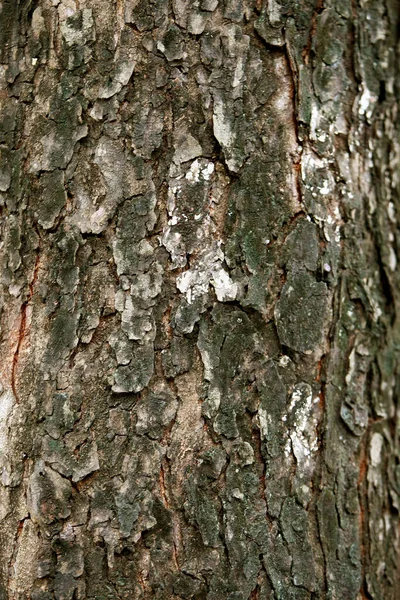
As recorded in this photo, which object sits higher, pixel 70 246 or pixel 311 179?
pixel 311 179

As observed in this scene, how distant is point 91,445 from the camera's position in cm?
132

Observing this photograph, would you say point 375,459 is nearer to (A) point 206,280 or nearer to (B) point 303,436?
(B) point 303,436

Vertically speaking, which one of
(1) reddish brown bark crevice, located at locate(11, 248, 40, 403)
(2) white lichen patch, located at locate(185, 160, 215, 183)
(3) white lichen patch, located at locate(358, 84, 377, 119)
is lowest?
(1) reddish brown bark crevice, located at locate(11, 248, 40, 403)

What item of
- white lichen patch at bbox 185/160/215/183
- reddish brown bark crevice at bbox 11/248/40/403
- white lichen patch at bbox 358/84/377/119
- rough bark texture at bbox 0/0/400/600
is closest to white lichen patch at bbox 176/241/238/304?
rough bark texture at bbox 0/0/400/600

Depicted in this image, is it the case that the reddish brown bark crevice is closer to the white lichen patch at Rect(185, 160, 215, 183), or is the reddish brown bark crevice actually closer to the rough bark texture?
the rough bark texture

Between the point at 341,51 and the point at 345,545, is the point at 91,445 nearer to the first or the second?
the point at 345,545

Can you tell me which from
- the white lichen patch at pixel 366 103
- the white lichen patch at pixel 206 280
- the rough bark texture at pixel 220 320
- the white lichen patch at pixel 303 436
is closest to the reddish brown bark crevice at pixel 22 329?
the rough bark texture at pixel 220 320

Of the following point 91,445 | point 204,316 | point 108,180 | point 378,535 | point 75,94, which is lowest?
point 378,535

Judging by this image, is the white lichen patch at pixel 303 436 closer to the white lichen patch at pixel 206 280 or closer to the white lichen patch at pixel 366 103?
the white lichen patch at pixel 206 280

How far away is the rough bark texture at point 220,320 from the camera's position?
1313mm

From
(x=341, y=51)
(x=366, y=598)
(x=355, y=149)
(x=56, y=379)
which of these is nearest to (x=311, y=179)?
(x=355, y=149)

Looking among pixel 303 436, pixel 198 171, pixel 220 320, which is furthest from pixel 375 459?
pixel 198 171

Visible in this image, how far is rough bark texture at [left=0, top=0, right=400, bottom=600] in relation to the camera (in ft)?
4.31

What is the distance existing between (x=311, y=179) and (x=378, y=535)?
0.69 m
